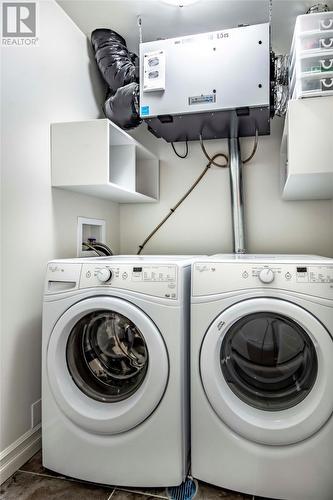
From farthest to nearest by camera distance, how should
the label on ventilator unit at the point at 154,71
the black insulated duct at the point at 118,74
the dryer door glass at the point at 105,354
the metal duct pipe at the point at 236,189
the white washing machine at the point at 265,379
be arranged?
the metal duct pipe at the point at 236,189
the black insulated duct at the point at 118,74
the label on ventilator unit at the point at 154,71
the dryer door glass at the point at 105,354
the white washing machine at the point at 265,379

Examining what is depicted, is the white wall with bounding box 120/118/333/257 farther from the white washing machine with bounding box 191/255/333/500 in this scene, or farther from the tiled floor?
the tiled floor

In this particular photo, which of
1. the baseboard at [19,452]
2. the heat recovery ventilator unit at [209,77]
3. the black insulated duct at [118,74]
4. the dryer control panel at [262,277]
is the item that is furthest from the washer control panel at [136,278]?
the black insulated duct at [118,74]

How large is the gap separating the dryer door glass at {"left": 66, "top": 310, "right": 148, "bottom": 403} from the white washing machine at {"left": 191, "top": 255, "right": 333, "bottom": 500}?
1.03 ft

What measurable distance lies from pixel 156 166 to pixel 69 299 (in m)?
1.52

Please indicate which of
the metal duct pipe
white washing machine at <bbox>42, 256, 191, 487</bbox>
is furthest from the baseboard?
the metal duct pipe

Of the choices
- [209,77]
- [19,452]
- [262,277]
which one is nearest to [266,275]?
[262,277]

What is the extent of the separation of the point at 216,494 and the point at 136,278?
0.95 metres

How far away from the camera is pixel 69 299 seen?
4.76ft

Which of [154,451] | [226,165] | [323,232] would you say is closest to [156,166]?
[226,165]

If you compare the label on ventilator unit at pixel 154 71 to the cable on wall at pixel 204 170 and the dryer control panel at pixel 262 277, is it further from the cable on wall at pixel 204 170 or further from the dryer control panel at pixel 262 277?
the dryer control panel at pixel 262 277

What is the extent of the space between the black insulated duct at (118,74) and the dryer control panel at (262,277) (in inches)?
48.5

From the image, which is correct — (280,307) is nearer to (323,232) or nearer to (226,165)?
(323,232)

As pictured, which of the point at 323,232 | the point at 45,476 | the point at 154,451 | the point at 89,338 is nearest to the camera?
the point at 154,451

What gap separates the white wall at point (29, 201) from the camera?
147cm
